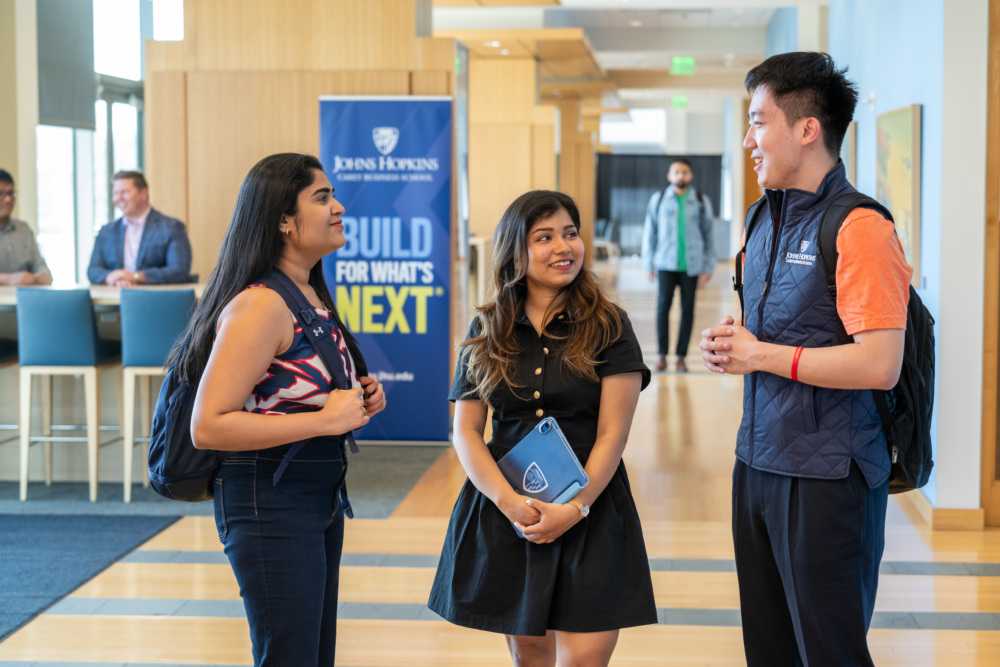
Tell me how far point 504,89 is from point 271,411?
12.8 meters

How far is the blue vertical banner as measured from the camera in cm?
604

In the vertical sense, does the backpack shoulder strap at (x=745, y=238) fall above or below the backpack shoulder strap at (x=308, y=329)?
above

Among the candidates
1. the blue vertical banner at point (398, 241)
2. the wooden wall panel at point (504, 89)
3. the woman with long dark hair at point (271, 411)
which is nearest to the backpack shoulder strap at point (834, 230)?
the woman with long dark hair at point (271, 411)

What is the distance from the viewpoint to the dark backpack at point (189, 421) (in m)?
1.93

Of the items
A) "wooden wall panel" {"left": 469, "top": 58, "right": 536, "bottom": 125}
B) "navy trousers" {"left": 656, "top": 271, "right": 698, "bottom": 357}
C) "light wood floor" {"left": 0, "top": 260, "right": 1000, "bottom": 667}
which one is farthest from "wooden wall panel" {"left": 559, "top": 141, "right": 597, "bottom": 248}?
"light wood floor" {"left": 0, "top": 260, "right": 1000, "bottom": 667}

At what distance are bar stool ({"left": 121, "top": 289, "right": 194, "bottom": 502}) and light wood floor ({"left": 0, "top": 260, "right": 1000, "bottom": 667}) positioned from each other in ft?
2.69

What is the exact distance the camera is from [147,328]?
5082 millimetres

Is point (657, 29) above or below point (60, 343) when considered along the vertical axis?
above

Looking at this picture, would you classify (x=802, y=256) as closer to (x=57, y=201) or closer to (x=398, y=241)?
(x=398, y=241)

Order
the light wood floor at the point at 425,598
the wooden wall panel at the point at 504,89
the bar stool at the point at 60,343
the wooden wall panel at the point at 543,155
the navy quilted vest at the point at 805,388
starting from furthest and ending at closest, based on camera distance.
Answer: the wooden wall panel at the point at 504,89
the wooden wall panel at the point at 543,155
the bar stool at the point at 60,343
the light wood floor at the point at 425,598
the navy quilted vest at the point at 805,388

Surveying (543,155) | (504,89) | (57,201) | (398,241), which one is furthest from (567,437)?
(504,89)

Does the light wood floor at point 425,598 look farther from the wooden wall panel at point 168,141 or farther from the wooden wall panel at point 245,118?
the wooden wall panel at point 168,141

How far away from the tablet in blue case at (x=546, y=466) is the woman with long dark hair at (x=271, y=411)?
35 cm

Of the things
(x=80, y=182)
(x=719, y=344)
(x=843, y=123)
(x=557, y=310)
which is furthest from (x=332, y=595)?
(x=80, y=182)
